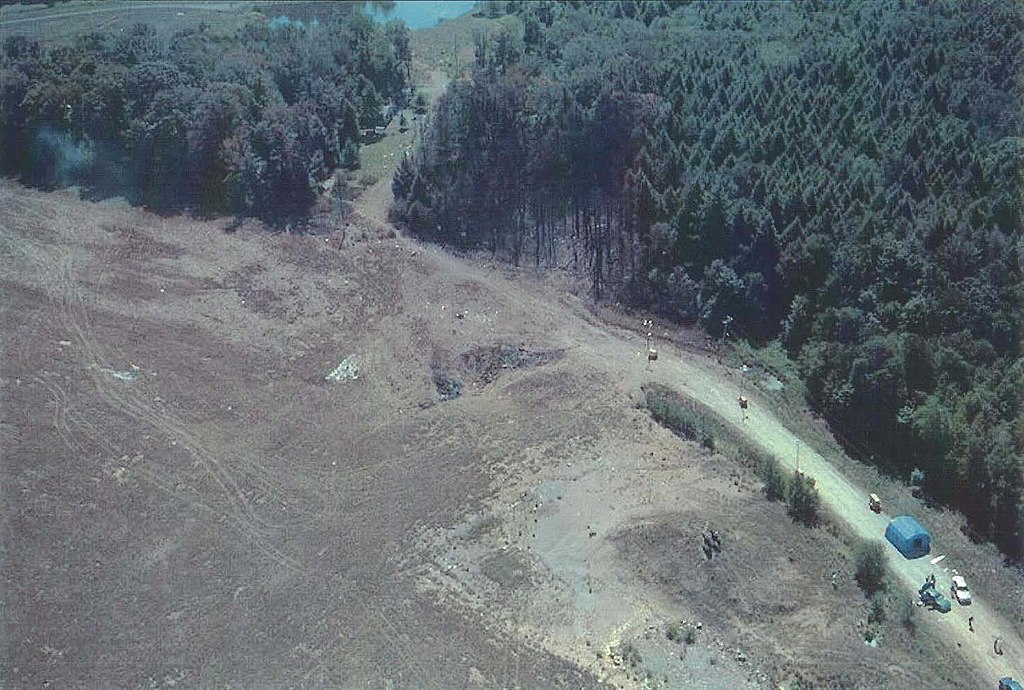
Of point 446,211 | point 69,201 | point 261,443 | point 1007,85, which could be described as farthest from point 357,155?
point 1007,85

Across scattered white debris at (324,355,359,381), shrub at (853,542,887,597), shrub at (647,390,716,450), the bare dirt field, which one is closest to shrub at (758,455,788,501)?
the bare dirt field

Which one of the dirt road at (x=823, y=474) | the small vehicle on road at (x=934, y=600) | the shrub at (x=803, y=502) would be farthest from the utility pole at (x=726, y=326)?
the small vehicle on road at (x=934, y=600)

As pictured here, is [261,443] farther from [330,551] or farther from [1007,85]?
[1007,85]

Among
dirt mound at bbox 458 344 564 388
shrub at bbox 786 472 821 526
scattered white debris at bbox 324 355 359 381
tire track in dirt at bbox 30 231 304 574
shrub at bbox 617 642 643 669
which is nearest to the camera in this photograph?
shrub at bbox 617 642 643 669

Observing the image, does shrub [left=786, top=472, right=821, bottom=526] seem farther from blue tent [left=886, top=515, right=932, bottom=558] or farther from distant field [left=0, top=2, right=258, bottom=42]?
distant field [left=0, top=2, right=258, bottom=42]

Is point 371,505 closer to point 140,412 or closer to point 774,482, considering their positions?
point 140,412

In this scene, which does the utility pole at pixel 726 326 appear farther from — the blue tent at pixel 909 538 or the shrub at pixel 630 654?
the shrub at pixel 630 654

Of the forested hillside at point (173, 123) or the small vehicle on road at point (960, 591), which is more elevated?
the forested hillside at point (173, 123)
